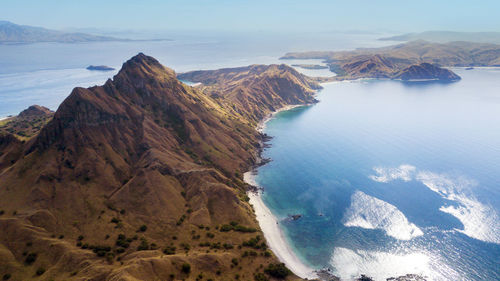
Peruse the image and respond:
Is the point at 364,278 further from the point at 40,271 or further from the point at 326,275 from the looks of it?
the point at 40,271

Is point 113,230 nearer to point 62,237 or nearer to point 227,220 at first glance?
point 62,237

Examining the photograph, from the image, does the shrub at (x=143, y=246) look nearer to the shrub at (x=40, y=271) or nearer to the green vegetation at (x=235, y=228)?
the shrub at (x=40, y=271)

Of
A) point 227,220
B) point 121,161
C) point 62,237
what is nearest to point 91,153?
point 121,161

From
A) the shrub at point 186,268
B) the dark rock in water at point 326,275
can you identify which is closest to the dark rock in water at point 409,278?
the dark rock in water at point 326,275

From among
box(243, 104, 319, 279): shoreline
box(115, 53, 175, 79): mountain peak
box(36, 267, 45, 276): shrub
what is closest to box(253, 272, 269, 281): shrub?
box(243, 104, 319, 279): shoreline

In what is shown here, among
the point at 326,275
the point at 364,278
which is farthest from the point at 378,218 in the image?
the point at 326,275
